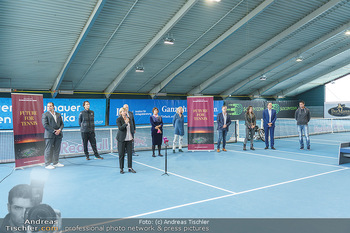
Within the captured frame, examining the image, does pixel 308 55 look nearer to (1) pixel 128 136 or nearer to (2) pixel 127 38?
(2) pixel 127 38

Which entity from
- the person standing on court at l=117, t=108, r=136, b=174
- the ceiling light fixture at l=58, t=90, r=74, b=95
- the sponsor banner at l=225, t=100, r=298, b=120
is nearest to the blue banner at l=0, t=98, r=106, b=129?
the ceiling light fixture at l=58, t=90, r=74, b=95

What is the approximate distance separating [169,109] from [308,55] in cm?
1328

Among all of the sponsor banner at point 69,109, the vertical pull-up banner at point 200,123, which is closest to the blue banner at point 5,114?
the sponsor banner at point 69,109

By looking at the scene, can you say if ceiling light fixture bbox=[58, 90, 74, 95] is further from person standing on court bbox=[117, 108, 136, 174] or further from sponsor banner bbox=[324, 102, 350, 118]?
sponsor banner bbox=[324, 102, 350, 118]

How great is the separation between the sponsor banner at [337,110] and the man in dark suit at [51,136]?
30.9 meters

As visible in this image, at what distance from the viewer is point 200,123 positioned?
10547 mm

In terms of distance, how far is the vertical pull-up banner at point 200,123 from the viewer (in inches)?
412

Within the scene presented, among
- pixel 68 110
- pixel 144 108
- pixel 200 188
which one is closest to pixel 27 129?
pixel 200 188

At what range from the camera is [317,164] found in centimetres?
778

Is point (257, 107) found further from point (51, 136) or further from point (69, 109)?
point (51, 136)

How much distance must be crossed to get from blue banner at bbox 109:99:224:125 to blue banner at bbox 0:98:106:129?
0.83 metres

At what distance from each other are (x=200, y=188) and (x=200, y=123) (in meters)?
5.22

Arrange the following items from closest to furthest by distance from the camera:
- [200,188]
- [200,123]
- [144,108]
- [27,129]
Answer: [200,188] → [27,129] → [200,123] → [144,108]

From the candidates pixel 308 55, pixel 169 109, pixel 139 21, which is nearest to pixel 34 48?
pixel 139 21
